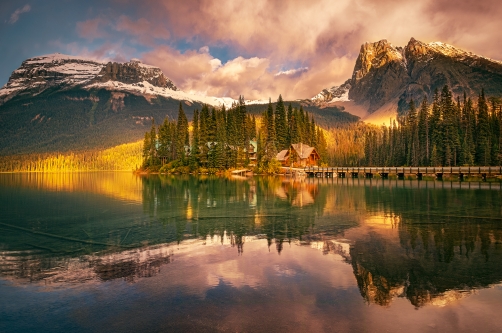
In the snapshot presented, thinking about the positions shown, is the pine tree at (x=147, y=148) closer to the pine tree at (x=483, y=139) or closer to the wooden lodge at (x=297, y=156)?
the wooden lodge at (x=297, y=156)

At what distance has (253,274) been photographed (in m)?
14.7

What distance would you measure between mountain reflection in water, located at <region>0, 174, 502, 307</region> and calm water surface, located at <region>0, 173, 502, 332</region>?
0.10m

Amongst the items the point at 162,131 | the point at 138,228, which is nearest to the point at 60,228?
the point at 138,228

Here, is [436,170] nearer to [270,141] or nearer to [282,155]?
[270,141]

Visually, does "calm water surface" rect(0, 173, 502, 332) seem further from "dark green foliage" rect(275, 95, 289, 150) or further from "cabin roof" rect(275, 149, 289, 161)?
"dark green foliage" rect(275, 95, 289, 150)

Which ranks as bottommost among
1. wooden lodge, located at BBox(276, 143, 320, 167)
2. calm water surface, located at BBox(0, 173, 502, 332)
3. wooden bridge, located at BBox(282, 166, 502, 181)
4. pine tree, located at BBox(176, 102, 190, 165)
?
calm water surface, located at BBox(0, 173, 502, 332)

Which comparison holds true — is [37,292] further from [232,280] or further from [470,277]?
[470,277]

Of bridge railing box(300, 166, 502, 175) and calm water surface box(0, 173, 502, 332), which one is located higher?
bridge railing box(300, 166, 502, 175)

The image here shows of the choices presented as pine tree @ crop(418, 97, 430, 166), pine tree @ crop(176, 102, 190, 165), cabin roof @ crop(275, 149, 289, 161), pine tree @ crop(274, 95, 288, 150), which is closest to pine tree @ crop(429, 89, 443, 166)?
pine tree @ crop(418, 97, 430, 166)

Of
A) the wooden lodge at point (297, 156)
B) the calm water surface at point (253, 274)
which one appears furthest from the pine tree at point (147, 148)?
the calm water surface at point (253, 274)

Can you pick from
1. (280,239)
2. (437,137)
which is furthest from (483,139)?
(280,239)

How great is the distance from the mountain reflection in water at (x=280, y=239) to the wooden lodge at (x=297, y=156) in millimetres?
75037

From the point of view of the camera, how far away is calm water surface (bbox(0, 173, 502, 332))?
10469mm

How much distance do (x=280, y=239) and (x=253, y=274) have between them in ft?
21.5
